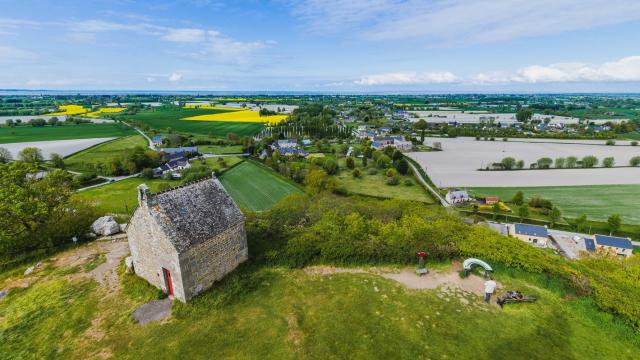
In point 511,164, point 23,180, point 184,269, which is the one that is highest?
point 23,180

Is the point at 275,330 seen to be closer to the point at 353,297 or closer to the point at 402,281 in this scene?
the point at 353,297

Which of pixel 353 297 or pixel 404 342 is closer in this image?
pixel 404 342

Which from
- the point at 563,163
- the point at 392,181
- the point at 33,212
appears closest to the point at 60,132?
the point at 33,212

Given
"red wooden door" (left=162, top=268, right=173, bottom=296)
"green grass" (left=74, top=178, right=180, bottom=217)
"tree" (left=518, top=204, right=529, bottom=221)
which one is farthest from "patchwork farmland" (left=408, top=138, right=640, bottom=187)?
"green grass" (left=74, top=178, right=180, bottom=217)

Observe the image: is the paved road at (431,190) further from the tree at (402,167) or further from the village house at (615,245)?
the village house at (615,245)

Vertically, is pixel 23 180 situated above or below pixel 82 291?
above

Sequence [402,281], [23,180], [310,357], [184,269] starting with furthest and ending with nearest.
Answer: [23,180], [402,281], [184,269], [310,357]

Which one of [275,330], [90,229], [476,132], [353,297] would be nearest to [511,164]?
[476,132]

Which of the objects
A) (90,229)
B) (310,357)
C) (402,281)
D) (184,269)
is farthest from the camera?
(90,229)
